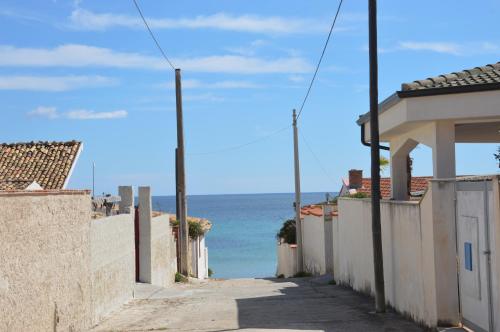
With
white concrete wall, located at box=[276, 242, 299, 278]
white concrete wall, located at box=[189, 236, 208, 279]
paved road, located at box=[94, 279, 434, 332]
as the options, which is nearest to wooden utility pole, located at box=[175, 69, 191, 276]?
white concrete wall, located at box=[189, 236, 208, 279]

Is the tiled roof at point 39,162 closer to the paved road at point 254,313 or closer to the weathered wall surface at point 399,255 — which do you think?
the paved road at point 254,313

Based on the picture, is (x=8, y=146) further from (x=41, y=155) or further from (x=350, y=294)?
(x=350, y=294)

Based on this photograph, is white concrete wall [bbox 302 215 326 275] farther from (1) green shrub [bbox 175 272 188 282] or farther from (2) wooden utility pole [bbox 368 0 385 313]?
(2) wooden utility pole [bbox 368 0 385 313]

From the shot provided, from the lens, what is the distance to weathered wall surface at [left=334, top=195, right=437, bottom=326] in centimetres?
1250

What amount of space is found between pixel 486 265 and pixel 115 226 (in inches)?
433


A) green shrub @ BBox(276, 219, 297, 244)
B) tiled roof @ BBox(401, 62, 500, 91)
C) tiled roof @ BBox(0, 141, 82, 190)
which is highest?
tiled roof @ BBox(401, 62, 500, 91)

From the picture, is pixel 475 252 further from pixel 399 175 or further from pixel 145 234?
pixel 145 234

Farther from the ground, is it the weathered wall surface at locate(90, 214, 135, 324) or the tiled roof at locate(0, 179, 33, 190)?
the tiled roof at locate(0, 179, 33, 190)

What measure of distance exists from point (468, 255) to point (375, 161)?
15.3 feet

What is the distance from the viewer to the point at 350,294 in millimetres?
20734

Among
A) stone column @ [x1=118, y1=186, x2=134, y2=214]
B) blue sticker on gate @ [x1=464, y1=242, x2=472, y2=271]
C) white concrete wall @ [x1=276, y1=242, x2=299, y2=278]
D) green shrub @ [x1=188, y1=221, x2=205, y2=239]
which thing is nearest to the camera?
blue sticker on gate @ [x1=464, y1=242, x2=472, y2=271]

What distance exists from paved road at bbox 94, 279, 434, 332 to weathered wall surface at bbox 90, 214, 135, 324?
0.37 metres

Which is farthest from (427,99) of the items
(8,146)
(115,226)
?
(8,146)

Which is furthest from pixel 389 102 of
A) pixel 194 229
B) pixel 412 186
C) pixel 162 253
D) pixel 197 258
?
pixel 197 258
